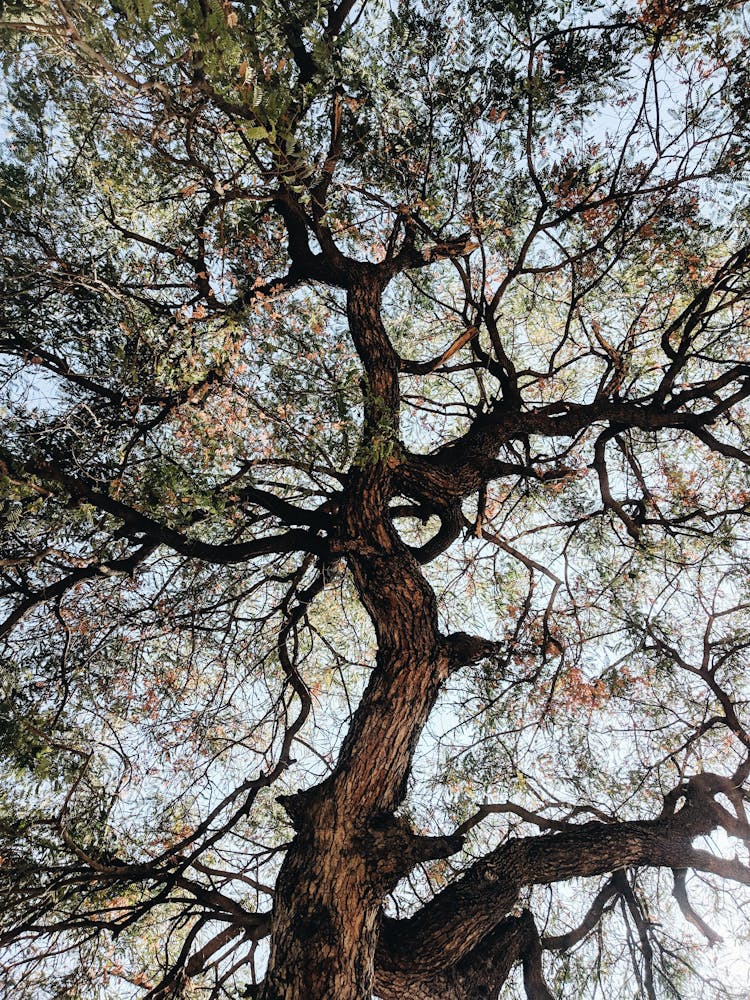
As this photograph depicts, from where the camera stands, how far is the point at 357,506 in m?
3.71

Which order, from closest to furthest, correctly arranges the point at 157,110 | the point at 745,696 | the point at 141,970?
the point at 157,110
the point at 141,970
the point at 745,696

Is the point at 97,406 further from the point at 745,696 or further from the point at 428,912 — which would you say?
the point at 745,696

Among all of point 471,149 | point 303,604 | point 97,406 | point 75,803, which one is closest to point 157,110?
point 97,406

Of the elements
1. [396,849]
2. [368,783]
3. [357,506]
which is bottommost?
[396,849]

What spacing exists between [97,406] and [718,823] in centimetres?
438

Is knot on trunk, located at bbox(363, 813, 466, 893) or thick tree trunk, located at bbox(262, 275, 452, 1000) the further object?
knot on trunk, located at bbox(363, 813, 466, 893)

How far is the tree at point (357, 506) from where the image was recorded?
132 inches

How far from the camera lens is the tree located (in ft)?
11.0

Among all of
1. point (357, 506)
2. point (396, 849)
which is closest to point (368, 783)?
point (396, 849)

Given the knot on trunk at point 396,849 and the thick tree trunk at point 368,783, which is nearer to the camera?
the thick tree trunk at point 368,783

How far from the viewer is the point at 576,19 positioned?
360cm

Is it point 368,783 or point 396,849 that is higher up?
point 368,783

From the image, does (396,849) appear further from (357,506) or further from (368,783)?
(357,506)

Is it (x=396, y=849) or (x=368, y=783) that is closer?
(x=396, y=849)
